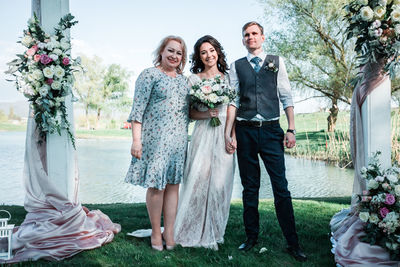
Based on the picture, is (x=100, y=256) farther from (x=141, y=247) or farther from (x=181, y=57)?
(x=181, y=57)

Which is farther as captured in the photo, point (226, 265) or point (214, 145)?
point (214, 145)

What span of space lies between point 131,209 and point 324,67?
36.2ft

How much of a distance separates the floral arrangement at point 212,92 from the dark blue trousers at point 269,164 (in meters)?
0.33

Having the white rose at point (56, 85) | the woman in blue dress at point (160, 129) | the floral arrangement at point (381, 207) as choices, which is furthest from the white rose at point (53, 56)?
the floral arrangement at point (381, 207)

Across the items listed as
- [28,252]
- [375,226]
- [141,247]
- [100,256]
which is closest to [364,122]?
[375,226]

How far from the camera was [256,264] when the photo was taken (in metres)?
3.12

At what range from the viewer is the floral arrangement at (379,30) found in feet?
10.00

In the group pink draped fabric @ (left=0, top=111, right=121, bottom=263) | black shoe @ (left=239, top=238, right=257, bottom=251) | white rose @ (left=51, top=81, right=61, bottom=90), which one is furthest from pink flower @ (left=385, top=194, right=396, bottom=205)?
white rose @ (left=51, top=81, right=61, bottom=90)

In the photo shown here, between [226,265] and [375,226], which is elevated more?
[375,226]

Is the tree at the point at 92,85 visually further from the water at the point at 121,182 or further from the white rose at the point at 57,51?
the white rose at the point at 57,51

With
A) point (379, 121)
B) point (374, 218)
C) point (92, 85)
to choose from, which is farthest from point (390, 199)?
point (92, 85)

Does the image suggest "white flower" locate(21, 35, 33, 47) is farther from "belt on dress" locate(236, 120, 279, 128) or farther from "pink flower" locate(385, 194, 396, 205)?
"pink flower" locate(385, 194, 396, 205)

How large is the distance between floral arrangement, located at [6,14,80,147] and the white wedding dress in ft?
4.31

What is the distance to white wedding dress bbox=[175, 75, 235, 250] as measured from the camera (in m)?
3.56
